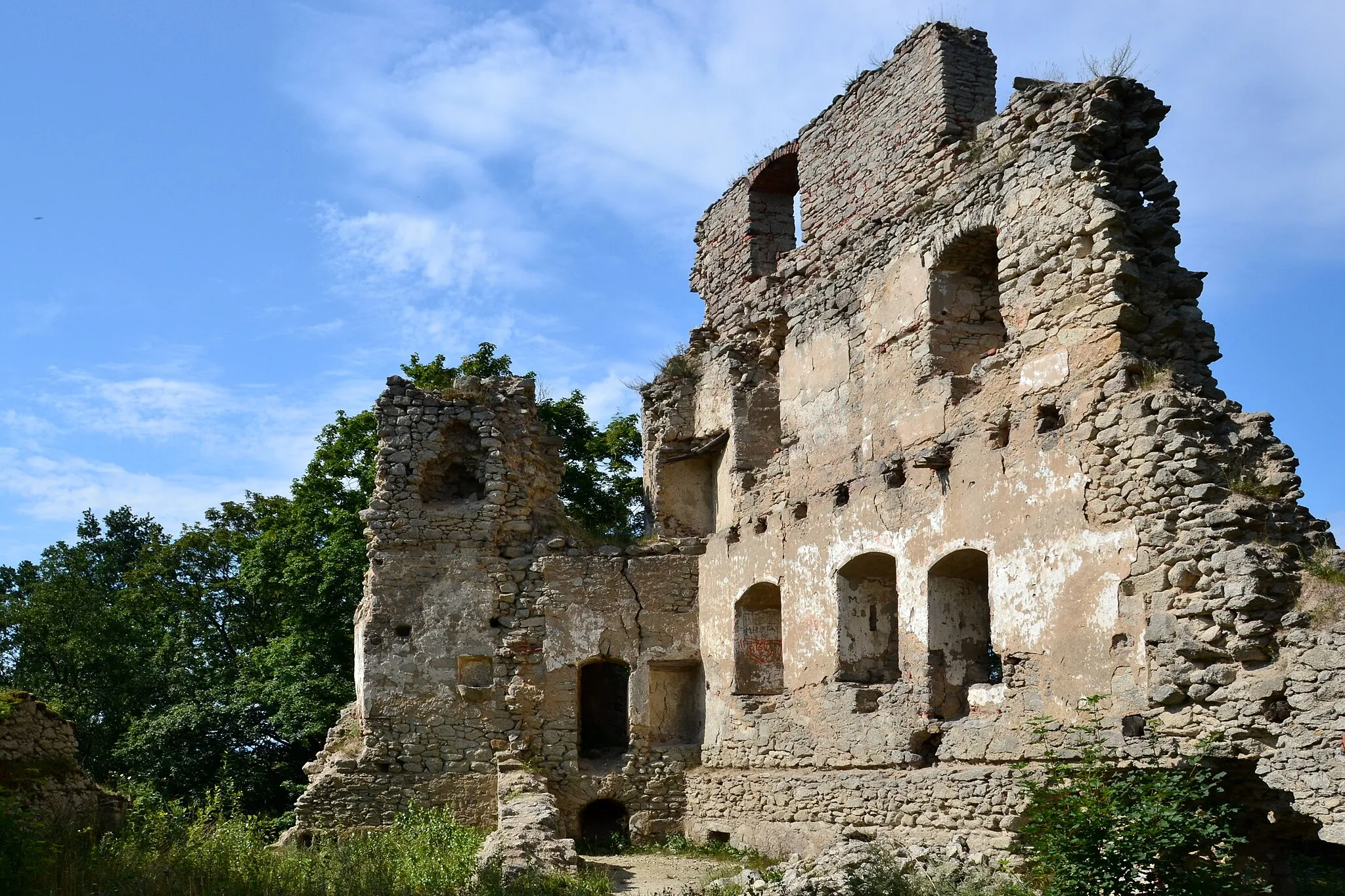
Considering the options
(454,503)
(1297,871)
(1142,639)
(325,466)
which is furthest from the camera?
(325,466)

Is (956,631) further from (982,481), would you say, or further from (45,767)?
(45,767)

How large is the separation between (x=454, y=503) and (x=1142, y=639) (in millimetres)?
9718

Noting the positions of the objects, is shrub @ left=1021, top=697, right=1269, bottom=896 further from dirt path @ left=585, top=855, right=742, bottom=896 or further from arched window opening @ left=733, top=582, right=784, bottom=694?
arched window opening @ left=733, top=582, right=784, bottom=694

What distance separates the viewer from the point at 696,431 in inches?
686

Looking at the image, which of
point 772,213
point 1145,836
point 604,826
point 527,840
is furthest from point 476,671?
point 1145,836

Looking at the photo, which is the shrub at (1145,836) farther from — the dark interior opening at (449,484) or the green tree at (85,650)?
the green tree at (85,650)

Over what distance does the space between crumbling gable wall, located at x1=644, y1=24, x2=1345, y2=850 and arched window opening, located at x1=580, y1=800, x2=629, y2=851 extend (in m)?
0.99

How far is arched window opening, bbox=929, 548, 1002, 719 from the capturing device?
11945 millimetres

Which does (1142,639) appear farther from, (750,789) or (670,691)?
(670,691)

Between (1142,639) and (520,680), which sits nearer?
(1142,639)

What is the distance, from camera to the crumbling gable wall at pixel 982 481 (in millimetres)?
9156

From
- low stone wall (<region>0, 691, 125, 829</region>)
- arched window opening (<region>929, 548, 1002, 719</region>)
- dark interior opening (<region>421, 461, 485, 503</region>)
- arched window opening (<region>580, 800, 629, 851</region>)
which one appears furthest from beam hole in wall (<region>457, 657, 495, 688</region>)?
arched window opening (<region>929, 548, 1002, 719</region>)

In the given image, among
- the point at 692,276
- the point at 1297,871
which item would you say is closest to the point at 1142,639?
the point at 1297,871

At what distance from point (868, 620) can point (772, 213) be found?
660 centimetres
